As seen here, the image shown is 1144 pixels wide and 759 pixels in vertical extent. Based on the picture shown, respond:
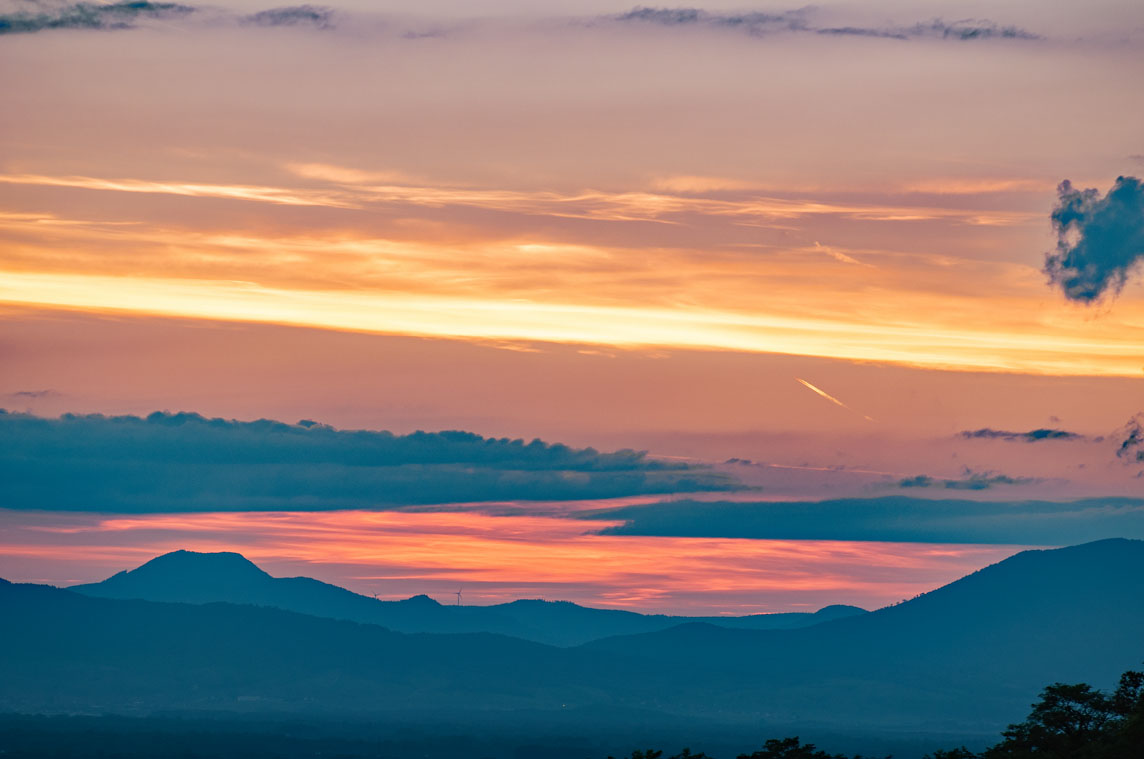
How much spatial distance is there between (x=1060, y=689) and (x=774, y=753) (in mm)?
33352

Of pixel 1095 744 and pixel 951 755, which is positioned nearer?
pixel 1095 744

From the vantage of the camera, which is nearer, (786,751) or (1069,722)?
(786,751)

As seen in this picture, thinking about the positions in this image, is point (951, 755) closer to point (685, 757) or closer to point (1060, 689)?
point (1060, 689)

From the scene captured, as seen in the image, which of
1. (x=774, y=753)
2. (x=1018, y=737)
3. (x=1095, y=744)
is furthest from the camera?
(x=1018, y=737)

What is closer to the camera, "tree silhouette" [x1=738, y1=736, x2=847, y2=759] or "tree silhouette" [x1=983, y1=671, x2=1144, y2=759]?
"tree silhouette" [x1=983, y1=671, x2=1144, y2=759]

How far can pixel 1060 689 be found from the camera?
152 m

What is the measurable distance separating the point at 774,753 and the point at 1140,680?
122ft

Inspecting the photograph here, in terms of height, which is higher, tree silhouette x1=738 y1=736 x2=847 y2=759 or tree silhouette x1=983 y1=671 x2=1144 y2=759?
tree silhouette x1=983 y1=671 x2=1144 y2=759

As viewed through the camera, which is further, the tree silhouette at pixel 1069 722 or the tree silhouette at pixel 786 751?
the tree silhouette at pixel 786 751

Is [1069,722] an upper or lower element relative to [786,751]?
upper

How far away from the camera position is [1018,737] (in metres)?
148

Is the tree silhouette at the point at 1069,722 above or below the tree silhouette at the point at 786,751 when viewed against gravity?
above

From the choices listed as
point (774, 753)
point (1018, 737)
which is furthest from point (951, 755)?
point (774, 753)

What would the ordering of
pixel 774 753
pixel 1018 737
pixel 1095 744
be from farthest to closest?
1. pixel 1018 737
2. pixel 774 753
3. pixel 1095 744
